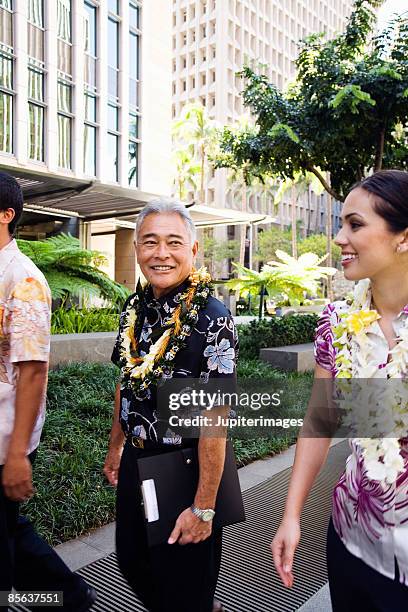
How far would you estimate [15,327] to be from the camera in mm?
1999

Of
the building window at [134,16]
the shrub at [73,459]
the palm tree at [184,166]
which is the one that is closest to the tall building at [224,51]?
the palm tree at [184,166]

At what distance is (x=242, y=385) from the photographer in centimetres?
735

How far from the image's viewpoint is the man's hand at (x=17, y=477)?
6.47 ft

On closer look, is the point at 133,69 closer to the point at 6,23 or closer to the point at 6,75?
the point at 6,23

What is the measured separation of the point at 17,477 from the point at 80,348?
5.09 m

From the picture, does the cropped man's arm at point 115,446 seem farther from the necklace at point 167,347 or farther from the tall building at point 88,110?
the tall building at point 88,110

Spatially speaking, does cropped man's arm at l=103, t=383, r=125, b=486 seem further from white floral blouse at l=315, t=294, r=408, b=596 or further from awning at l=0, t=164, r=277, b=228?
awning at l=0, t=164, r=277, b=228

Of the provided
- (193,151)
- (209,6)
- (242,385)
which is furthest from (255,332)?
(209,6)

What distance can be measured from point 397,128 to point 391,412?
8.59 metres

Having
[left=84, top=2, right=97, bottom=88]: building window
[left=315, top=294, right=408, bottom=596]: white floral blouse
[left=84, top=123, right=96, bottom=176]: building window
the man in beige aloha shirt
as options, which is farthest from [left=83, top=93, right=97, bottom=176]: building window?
[left=315, top=294, right=408, bottom=596]: white floral blouse

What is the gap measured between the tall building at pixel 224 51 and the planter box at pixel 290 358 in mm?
49588

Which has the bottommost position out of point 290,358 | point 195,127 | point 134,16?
point 290,358

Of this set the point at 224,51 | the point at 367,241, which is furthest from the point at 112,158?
the point at 224,51

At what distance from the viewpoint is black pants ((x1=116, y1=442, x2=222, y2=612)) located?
1.89 m
